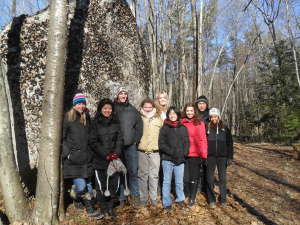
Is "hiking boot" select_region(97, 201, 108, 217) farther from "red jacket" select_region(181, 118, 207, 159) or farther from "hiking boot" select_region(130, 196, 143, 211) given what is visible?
"red jacket" select_region(181, 118, 207, 159)

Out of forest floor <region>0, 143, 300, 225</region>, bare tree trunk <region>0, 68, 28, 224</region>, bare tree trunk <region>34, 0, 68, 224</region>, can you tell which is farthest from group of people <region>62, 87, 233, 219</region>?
bare tree trunk <region>0, 68, 28, 224</region>

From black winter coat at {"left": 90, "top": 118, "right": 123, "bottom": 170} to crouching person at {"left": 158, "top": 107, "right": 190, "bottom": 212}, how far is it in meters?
0.81

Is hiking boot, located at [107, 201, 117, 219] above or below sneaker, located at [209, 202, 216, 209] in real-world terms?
above

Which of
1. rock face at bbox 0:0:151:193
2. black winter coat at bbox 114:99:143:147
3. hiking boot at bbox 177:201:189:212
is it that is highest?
rock face at bbox 0:0:151:193

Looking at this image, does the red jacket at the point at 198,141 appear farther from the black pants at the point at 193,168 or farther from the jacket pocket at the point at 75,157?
the jacket pocket at the point at 75,157

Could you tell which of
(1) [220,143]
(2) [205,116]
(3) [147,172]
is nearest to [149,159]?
(3) [147,172]

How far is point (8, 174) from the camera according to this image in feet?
9.70

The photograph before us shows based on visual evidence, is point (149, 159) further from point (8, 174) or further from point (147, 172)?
point (8, 174)

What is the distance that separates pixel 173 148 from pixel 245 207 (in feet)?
6.63

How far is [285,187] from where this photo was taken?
18.0ft

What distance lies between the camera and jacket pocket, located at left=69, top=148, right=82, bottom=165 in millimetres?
3346

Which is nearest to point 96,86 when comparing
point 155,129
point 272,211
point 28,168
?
point 155,129

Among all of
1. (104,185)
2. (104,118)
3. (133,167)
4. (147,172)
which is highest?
(104,118)

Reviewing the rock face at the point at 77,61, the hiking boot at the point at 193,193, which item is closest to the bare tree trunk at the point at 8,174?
the rock face at the point at 77,61
